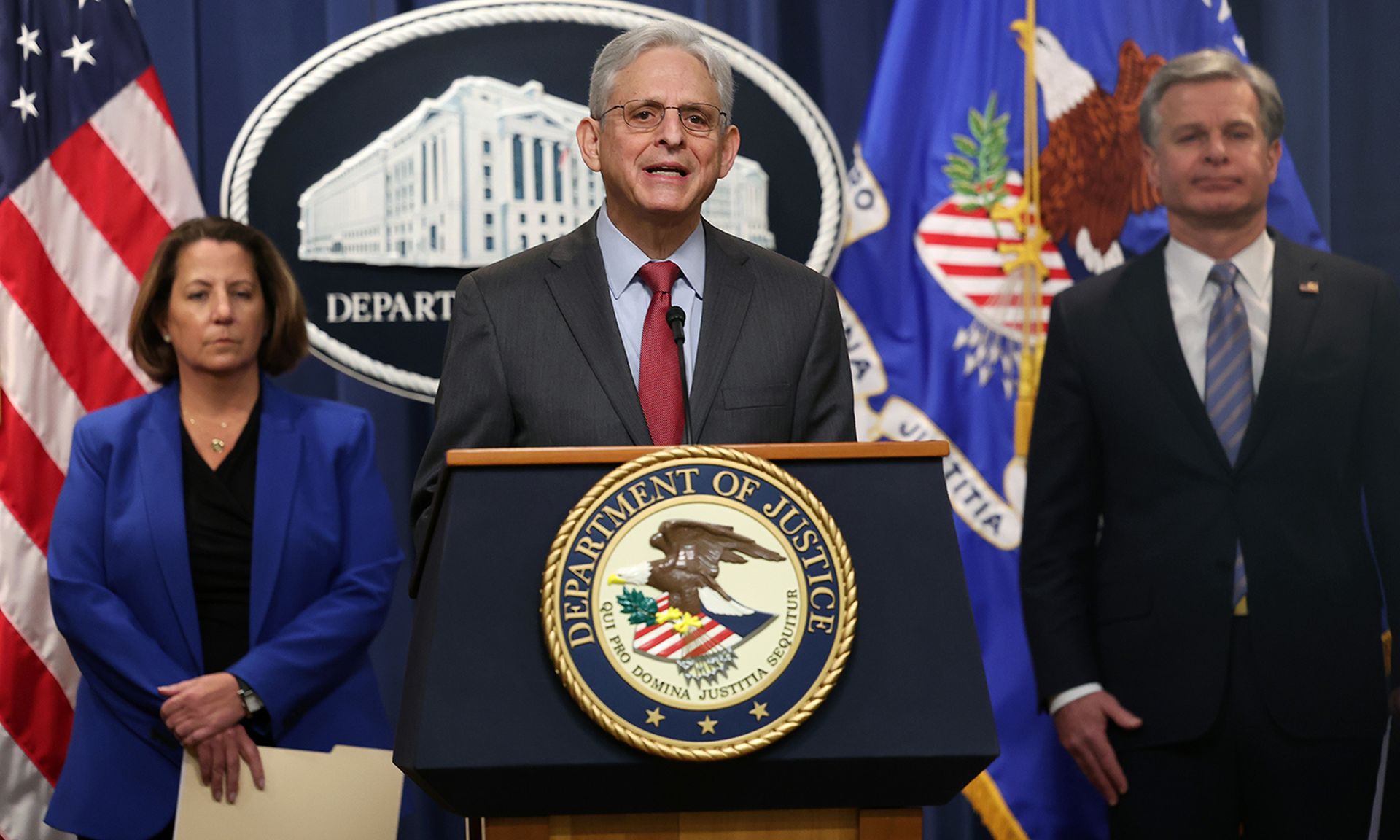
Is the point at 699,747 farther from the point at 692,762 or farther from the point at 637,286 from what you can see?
the point at 637,286

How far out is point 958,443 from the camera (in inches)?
134

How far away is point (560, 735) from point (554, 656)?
0.23 ft

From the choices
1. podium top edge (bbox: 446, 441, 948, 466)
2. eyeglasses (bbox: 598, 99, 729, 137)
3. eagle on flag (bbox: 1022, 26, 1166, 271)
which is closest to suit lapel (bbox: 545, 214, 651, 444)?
eyeglasses (bbox: 598, 99, 729, 137)

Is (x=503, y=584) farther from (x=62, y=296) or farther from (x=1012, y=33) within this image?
(x=1012, y=33)

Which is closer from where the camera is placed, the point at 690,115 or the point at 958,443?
the point at 690,115

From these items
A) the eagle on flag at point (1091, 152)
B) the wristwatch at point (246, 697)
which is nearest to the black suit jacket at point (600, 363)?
the wristwatch at point (246, 697)

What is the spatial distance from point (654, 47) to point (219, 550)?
1.31m

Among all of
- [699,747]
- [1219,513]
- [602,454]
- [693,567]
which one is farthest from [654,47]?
[1219,513]

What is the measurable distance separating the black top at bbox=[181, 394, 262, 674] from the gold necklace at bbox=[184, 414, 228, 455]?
0.04m

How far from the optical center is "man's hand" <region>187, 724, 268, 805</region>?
2465 mm

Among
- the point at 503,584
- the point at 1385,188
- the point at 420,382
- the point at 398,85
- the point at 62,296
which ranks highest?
the point at 398,85

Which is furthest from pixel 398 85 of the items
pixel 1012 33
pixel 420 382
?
pixel 1012 33

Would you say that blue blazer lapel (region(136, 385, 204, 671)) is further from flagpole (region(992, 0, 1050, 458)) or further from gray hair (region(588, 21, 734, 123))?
flagpole (region(992, 0, 1050, 458))

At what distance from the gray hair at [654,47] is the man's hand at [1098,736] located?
142cm
